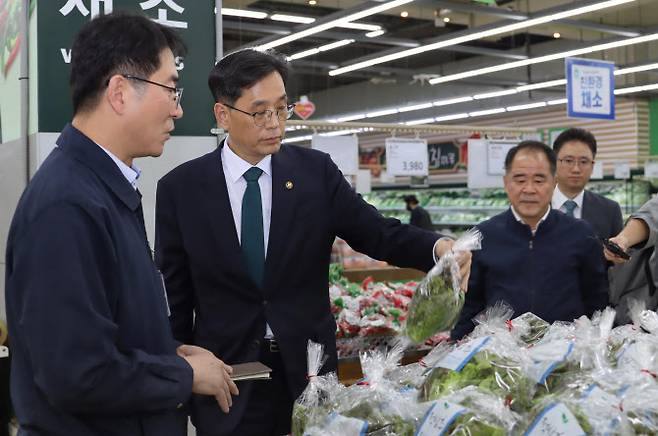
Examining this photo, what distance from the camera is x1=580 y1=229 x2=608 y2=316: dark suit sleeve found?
306 centimetres

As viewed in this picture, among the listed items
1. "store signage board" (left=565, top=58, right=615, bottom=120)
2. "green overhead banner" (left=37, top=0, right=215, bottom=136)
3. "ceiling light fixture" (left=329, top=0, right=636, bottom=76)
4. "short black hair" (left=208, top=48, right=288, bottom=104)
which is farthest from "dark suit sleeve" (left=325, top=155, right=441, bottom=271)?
"ceiling light fixture" (left=329, top=0, right=636, bottom=76)

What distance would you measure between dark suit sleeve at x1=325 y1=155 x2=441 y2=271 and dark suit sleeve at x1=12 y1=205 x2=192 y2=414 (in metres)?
1.10

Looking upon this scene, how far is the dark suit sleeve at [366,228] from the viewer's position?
251 cm

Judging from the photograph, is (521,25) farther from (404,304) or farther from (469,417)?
(469,417)

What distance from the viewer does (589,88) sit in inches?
345

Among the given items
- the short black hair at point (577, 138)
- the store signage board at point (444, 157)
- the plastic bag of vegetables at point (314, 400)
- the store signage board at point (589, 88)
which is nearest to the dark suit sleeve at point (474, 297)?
the plastic bag of vegetables at point (314, 400)

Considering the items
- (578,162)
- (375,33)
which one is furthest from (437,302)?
(375,33)

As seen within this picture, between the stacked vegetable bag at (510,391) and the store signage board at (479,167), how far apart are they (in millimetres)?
5007

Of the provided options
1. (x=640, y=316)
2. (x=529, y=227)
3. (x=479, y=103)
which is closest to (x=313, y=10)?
(x=479, y=103)

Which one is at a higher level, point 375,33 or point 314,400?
point 375,33

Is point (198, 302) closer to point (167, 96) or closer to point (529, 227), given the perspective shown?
point (167, 96)

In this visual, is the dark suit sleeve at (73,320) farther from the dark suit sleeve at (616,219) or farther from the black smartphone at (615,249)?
the dark suit sleeve at (616,219)

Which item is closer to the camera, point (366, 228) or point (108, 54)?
point (108, 54)

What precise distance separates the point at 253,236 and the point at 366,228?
391mm
